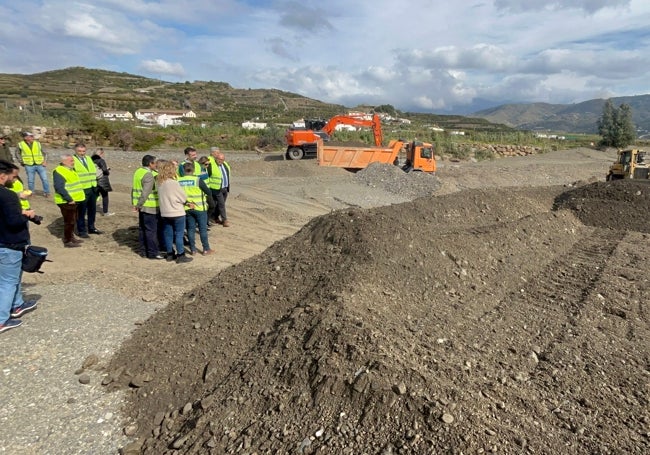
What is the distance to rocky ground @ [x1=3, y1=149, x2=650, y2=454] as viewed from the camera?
9.18ft

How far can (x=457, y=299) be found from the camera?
5000 millimetres

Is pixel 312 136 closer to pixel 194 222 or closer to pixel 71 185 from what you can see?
pixel 194 222

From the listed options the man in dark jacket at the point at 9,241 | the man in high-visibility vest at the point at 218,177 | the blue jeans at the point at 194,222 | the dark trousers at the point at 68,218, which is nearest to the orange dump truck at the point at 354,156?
the man in high-visibility vest at the point at 218,177

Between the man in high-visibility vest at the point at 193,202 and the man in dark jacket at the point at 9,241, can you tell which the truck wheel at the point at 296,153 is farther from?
the man in dark jacket at the point at 9,241

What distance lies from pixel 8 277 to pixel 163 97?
300 ft

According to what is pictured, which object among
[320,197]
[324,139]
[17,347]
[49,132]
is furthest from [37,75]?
[17,347]

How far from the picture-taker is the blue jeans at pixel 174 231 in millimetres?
6996

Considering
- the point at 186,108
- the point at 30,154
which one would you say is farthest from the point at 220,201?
the point at 186,108

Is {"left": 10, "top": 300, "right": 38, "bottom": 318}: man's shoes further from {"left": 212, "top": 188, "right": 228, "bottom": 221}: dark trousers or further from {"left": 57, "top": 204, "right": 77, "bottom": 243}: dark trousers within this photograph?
{"left": 212, "top": 188, "right": 228, "bottom": 221}: dark trousers

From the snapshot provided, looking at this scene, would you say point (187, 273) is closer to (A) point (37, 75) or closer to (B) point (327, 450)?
(B) point (327, 450)

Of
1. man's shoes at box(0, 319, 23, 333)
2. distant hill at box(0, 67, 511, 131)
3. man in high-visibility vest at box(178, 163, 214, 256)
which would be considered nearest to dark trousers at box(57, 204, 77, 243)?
man in high-visibility vest at box(178, 163, 214, 256)

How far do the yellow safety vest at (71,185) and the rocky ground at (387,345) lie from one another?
94 centimetres

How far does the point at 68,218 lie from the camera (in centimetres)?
744

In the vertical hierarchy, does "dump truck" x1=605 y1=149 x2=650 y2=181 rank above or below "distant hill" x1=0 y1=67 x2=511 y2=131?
below
